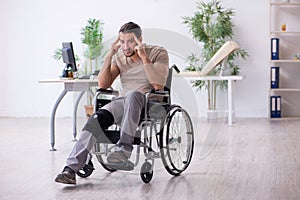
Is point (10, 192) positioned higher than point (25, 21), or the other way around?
point (25, 21)

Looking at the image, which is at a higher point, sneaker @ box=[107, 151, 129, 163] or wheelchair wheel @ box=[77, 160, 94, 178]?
sneaker @ box=[107, 151, 129, 163]

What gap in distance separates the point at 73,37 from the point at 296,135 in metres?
3.23

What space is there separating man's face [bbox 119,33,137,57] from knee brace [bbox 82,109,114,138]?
0.44m

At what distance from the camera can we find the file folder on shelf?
7207 mm

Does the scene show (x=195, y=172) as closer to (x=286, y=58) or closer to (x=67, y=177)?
(x=67, y=177)

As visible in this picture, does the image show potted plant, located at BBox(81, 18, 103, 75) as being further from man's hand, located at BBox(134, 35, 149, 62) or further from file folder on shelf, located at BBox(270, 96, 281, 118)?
man's hand, located at BBox(134, 35, 149, 62)

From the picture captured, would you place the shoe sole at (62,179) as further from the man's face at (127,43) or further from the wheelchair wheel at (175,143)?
the man's face at (127,43)

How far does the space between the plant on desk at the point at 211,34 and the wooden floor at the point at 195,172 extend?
3.90 ft

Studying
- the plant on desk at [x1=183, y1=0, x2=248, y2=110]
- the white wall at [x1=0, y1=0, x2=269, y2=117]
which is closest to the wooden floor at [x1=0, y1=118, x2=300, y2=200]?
the plant on desk at [x1=183, y1=0, x2=248, y2=110]

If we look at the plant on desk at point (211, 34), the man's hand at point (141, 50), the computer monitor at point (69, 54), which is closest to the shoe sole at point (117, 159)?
the man's hand at point (141, 50)

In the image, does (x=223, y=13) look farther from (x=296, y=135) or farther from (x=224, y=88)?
(x=296, y=135)

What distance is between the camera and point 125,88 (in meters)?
4.11

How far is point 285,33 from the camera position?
7285 mm

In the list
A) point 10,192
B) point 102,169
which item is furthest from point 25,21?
point 10,192
